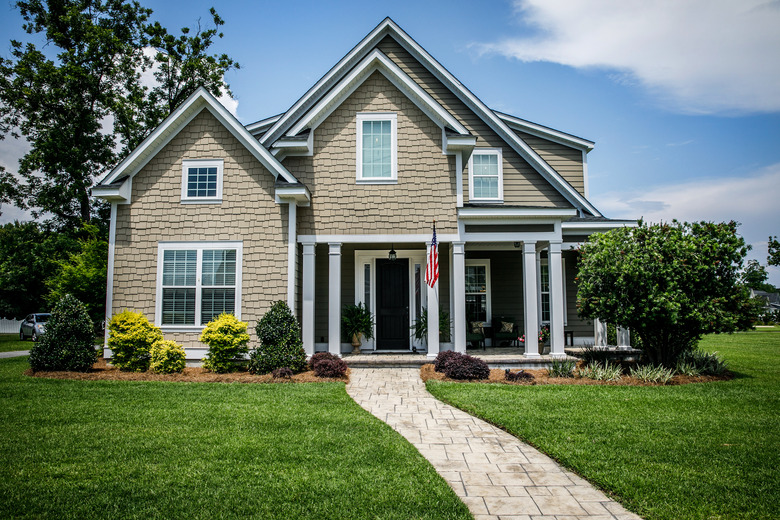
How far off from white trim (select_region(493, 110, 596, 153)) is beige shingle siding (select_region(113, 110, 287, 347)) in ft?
28.8

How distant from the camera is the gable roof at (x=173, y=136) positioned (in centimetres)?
1221

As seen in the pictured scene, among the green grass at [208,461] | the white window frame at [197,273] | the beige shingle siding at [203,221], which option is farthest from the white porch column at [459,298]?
the white window frame at [197,273]

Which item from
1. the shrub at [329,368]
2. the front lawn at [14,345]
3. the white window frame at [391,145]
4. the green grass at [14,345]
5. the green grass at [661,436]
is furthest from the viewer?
the green grass at [14,345]

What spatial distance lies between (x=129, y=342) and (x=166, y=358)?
978mm

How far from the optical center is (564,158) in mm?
16938

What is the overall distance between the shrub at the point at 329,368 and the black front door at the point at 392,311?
3.56m

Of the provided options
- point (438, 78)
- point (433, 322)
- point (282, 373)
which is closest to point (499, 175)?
point (438, 78)

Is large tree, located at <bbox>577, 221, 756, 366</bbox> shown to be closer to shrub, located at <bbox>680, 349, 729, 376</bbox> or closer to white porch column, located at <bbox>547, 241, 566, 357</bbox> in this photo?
shrub, located at <bbox>680, 349, 729, 376</bbox>

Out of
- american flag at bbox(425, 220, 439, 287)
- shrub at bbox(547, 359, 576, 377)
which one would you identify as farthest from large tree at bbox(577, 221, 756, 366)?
american flag at bbox(425, 220, 439, 287)

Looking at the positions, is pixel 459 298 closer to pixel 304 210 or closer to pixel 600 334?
pixel 304 210

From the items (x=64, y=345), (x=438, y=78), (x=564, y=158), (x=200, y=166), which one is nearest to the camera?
(x=64, y=345)

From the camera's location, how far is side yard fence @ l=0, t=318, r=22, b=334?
127ft

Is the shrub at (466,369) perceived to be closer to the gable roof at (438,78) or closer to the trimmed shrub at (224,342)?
the trimmed shrub at (224,342)

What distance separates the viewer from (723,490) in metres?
4.68
